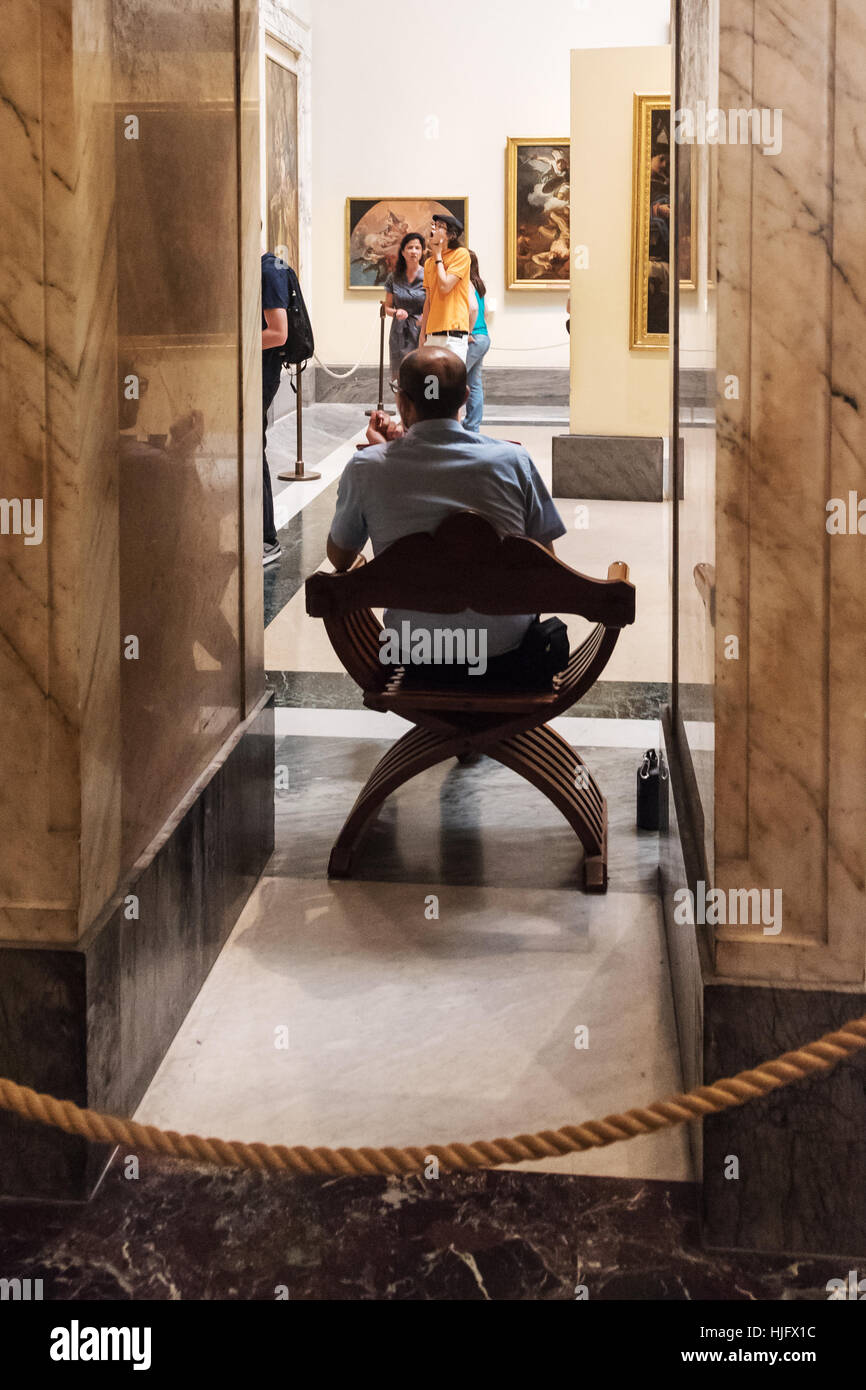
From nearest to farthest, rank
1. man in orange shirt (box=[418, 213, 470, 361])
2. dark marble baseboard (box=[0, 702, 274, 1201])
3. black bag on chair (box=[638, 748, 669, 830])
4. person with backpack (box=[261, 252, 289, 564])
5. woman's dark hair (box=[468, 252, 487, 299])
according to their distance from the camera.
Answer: dark marble baseboard (box=[0, 702, 274, 1201]) → black bag on chair (box=[638, 748, 669, 830]) → person with backpack (box=[261, 252, 289, 564]) → man in orange shirt (box=[418, 213, 470, 361]) → woman's dark hair (box=[468, 252, 487, 299])

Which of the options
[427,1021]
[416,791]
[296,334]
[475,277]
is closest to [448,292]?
[475,277]

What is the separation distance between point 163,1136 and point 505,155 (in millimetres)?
17967

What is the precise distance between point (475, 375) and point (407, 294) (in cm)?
166

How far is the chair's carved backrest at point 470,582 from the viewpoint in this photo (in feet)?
14.4

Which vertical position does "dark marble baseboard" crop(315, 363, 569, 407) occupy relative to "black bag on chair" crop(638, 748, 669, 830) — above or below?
above

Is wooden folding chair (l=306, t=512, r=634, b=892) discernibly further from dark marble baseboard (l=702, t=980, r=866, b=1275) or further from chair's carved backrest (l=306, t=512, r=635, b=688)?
dark marble baseboard (l=702, t=980, r=866, b=1275)

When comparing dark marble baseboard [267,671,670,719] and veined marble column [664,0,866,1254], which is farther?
dark marble baseboard [267,671,670,719]

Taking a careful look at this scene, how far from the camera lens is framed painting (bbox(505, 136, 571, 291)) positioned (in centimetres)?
1880

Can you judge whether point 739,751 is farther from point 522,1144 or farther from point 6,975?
point 6,975

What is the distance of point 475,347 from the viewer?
1359cm

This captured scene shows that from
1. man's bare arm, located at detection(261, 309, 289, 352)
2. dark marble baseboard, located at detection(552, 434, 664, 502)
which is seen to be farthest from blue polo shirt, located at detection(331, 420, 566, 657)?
dark marble baseboard, located at detection(552, 434, 664, 502)

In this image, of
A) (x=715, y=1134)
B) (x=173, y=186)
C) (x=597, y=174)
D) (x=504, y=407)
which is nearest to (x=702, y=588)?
(x=715, y=1134)

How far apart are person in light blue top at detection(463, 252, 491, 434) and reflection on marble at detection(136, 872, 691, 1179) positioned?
365 inches

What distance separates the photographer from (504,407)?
18.7 metres
